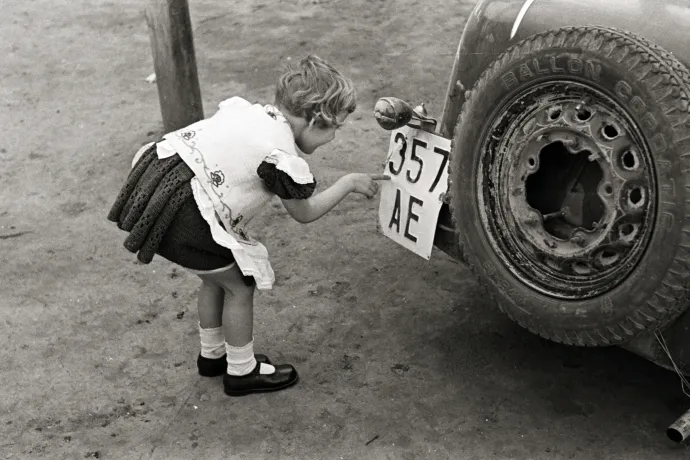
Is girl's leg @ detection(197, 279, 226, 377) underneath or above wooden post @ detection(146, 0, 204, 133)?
underneath

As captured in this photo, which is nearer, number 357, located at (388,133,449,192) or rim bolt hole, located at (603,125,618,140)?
rim bolt hole, located at (603,125,618,140)

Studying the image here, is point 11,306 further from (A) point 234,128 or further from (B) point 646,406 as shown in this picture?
(B) point 646,406

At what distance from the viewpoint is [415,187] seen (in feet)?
10.5

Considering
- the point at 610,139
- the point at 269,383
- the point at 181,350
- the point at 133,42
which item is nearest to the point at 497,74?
the point at 610,139

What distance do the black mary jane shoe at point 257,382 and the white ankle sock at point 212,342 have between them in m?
0.10

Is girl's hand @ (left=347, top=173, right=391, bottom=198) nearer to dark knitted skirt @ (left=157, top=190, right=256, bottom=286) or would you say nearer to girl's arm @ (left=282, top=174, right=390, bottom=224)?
girl's arm @ (left=282, top=174, right=390, bottom=224)

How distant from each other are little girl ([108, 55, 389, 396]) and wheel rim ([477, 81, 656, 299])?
0.56 m

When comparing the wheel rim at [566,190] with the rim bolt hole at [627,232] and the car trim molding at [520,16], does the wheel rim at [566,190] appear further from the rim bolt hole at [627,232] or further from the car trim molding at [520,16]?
the car trim molding at [520,16]

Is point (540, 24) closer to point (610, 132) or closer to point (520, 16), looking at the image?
point (520, 16)

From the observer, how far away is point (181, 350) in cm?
348

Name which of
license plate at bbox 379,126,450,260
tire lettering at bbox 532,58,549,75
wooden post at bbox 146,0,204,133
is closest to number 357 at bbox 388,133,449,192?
license plate at bbox 379,126,450,260

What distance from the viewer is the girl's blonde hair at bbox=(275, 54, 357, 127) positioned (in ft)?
9.57

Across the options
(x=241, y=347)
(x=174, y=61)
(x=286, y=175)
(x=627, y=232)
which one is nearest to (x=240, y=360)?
(x=241, y=347)

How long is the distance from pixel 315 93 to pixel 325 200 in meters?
0.36
